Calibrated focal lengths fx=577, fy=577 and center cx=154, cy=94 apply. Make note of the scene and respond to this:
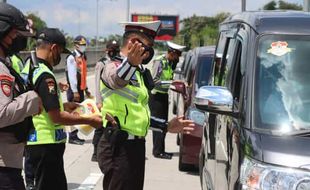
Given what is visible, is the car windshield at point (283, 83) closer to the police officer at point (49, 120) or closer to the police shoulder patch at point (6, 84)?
the police officer at point (49, 120)

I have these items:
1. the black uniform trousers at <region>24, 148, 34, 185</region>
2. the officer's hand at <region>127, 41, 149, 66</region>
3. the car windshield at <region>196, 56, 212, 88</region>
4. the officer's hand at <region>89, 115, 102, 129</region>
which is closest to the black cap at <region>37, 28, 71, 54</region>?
the officer's hand at <region>89, 115, 102, 129</region>

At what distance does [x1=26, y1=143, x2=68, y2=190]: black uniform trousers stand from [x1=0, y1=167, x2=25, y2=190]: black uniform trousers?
1085 millimetres

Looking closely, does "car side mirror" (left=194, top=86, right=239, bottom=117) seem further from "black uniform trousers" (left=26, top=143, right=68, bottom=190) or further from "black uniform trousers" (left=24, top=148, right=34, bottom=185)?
"black uniform trousers" (left=24, top=148, right=34, bottom=185)

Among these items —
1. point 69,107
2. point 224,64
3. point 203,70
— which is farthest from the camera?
point 203,70

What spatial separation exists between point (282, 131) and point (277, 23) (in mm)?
1008

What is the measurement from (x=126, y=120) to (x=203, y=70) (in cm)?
485

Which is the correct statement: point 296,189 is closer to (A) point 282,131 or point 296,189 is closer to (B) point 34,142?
(A) point 282,131

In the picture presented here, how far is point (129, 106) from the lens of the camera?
14.0 ft

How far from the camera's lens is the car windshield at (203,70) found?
8.89 meters

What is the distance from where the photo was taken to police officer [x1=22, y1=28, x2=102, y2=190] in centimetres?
442

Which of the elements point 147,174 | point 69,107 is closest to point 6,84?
point 69,107

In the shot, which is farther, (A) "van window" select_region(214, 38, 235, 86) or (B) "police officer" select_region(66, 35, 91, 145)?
(B) "police officer" select_region(66, 35, 91, 145)

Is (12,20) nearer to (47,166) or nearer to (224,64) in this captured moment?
(47,166)

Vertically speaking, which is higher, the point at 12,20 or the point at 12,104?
the point at 12,20
